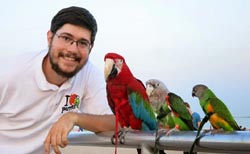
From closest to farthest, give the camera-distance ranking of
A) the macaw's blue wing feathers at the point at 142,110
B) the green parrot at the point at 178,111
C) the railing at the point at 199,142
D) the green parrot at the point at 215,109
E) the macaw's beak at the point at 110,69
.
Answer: the railing at the point at 199,142
the green parrot at the point at 215,109
the green parrot at the point at 178,111
the macaw's beak at the point at 110,69
the macaw's blue wing feathers at the point at 142,110

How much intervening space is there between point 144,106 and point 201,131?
1.63 feet

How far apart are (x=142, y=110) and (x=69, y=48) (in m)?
0.30

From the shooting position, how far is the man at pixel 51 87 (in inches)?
42.5

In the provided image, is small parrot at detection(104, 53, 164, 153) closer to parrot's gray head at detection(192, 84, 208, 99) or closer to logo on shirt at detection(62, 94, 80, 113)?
logo on shirt at detection(62, 94, 80, 113)

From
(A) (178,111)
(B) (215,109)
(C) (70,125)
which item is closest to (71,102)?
(C) (70,125)

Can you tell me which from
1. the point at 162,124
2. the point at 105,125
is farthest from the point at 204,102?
the point at 105,125

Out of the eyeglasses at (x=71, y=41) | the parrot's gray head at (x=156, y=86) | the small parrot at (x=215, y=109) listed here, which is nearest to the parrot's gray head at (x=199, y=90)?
the small parrot at (x=215, y=109)

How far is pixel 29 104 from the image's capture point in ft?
3.76

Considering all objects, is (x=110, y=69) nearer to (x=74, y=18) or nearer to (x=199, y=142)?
(x=74, y=18)

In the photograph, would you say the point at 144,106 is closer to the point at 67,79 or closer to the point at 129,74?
the point at 129,74

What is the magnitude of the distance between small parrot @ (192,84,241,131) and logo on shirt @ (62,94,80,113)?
0.47m

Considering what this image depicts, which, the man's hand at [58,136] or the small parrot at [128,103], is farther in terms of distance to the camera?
the small parrot at [128,103]

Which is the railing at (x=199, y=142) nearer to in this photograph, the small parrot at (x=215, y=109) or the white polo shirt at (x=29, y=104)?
the small parrot at (x=215, y=109)

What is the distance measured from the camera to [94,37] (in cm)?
114
